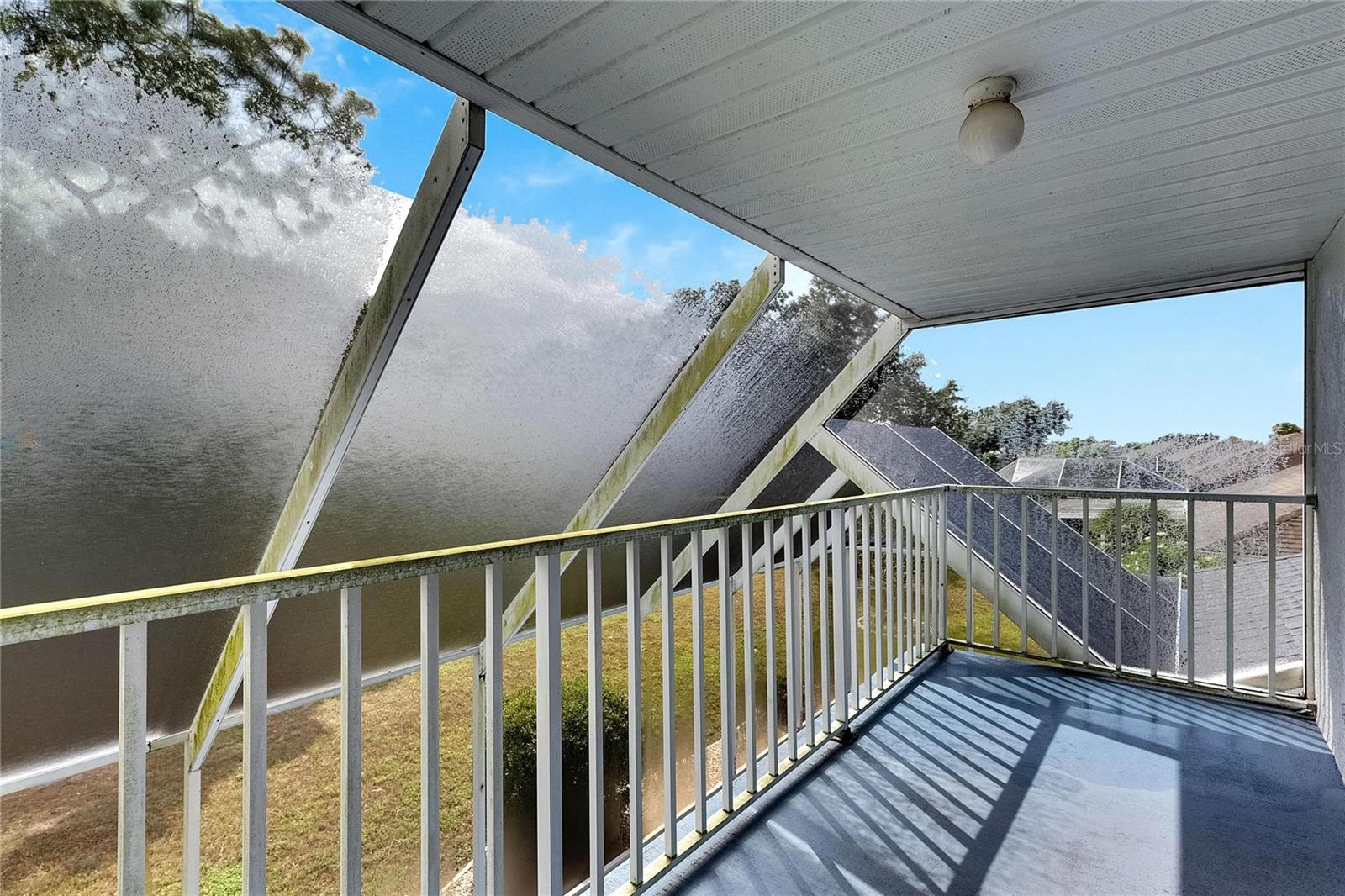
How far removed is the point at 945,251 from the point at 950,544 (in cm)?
223

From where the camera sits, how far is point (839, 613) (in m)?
2.71

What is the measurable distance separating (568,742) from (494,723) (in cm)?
260

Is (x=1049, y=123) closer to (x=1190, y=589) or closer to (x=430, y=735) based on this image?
(x=430, y=735)

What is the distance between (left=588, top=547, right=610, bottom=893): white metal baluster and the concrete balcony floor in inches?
15.1

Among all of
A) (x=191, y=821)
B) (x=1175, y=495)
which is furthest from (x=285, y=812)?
A: (x=1175, y=495)

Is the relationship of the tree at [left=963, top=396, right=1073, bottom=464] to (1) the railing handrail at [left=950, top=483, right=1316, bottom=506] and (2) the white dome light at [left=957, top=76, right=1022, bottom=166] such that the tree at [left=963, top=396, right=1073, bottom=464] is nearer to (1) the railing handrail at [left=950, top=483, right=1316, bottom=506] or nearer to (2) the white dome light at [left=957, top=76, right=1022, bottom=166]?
(1) the railing handrail at [left=950, top=483, right=1316, bottom=506]

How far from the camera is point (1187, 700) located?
313 centimetres

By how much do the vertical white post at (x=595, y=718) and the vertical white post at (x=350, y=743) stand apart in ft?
1.82

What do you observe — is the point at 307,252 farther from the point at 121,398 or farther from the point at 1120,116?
the point at 1120,116

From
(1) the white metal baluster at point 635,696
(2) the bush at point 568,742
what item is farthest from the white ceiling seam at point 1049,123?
(2) the bush at point 568,742

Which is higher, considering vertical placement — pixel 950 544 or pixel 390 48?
pixel 390 48

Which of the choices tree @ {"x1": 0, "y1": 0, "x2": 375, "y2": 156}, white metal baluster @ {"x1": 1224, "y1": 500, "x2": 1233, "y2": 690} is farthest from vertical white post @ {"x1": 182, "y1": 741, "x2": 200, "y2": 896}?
white metal baluster @ {"x1": 1224, "y1": 500, "x2": 1233, "y2": 690}

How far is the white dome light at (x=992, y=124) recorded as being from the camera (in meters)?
A: 1.63

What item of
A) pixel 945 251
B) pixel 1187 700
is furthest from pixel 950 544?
pixel 945 251
